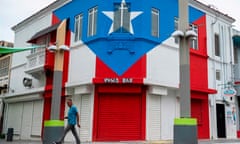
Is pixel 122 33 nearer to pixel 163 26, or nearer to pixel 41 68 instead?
pixel 163 26

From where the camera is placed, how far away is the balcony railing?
19.2 meters

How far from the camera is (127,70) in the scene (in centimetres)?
1504

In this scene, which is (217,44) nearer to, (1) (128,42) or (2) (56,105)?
(1) (128,42)

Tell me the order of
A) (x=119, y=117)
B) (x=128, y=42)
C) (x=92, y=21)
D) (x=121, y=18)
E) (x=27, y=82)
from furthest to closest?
(x=27, y=82), (x=92, y=21), (x=121, y=18), (x=128, y=42), (x=119, y=117)

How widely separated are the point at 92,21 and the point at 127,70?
3.94 metres

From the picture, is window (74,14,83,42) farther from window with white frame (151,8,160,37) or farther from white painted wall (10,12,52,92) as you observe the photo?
window with white frame (151,8,160,37)

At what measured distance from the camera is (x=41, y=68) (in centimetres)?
1900

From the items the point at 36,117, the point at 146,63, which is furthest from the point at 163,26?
the point at 36,117

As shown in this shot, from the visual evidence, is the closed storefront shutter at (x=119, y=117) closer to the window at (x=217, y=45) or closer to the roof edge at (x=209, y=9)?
the roof edge at (x=209, y=9)

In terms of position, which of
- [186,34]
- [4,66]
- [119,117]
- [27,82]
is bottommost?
[119,117]

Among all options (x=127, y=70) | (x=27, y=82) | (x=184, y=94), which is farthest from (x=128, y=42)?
(x=27, y=82)

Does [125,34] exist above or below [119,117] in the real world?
above

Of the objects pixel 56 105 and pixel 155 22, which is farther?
pixel 155 22

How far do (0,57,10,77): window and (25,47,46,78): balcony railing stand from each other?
6.43 m
